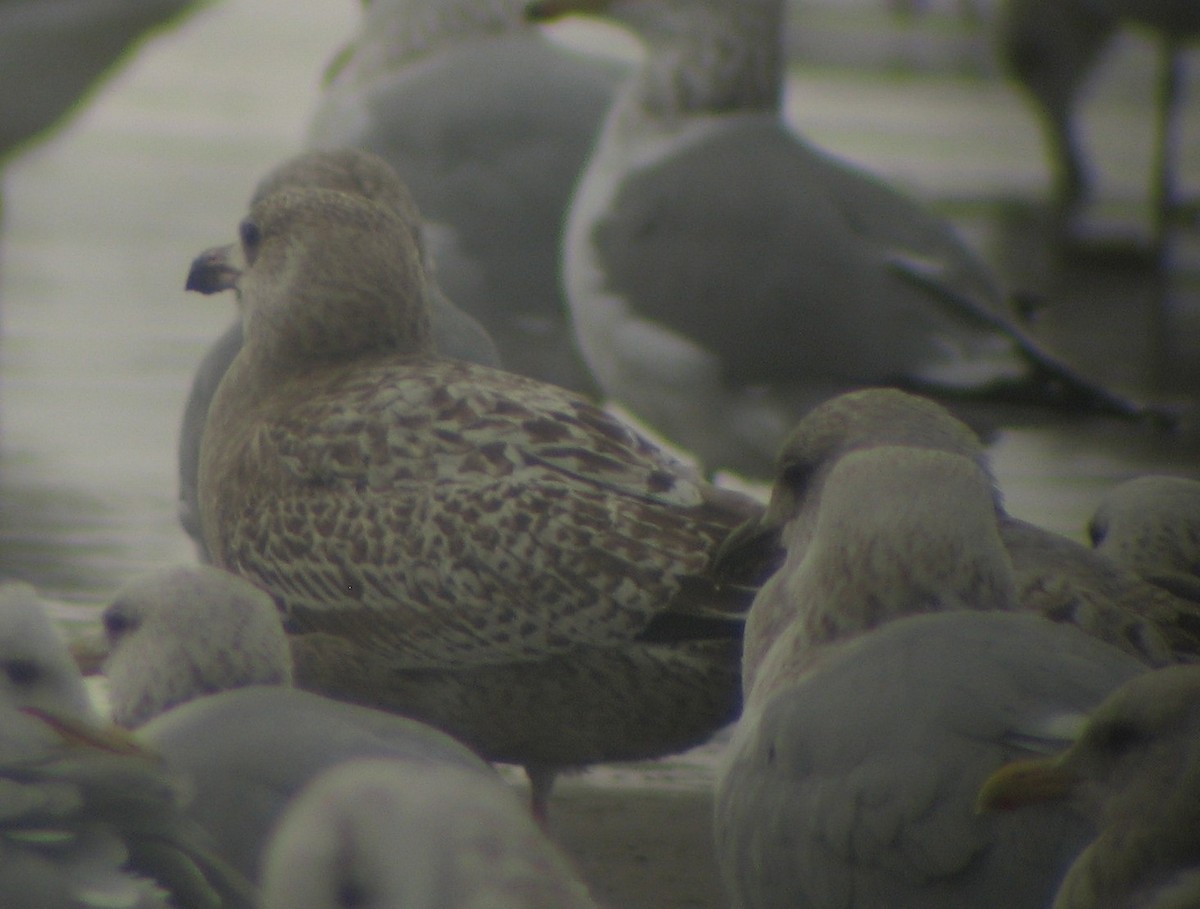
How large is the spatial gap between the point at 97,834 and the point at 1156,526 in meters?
2.43

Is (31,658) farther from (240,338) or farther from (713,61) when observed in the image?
(713,61)

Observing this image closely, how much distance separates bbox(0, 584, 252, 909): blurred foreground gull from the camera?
2.62 metres

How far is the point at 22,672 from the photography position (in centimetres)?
352

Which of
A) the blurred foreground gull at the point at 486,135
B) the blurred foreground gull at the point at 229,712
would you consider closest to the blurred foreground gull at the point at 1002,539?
the blurred foreground gull at the point at 229,712

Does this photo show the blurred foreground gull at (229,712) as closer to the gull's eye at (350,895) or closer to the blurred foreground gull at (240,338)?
the gull's eye at (350,895)

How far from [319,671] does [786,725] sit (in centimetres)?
115

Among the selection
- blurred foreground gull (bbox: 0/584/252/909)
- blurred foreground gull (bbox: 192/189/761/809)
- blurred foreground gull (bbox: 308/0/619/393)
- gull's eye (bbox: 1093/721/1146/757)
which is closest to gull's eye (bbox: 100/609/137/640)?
blurred foreground gull (bbox: 192/189/761/809)

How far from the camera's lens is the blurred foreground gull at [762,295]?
5.88 m

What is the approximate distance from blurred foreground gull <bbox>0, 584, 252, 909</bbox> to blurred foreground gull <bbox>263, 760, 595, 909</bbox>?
442 mm

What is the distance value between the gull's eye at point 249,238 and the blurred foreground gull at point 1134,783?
227 centimetres

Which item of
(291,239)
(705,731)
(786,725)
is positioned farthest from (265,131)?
(786,725)

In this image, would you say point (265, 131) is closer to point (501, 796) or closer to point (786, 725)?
point (786, 725)

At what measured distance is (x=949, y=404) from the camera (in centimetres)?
579

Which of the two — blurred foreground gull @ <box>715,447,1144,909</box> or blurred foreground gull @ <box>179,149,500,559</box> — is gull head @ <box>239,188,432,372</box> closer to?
blurred foreground gull @ <box>179,149,500,559</box>
